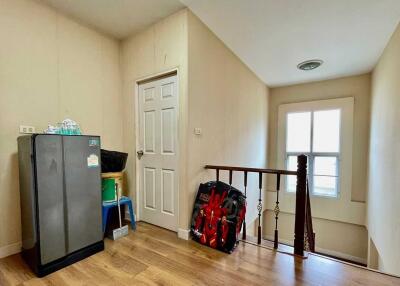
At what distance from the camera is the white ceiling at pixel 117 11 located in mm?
2174

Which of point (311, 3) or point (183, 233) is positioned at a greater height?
point (311, 3)

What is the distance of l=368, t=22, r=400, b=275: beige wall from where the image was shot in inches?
90.0

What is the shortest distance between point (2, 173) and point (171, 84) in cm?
193

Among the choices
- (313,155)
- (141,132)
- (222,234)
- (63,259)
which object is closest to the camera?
(63,259)

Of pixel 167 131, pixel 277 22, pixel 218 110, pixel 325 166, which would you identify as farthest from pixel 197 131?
pixel 325 166

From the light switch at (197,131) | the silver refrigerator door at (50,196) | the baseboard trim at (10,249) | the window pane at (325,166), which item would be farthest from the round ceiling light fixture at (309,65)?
the baseboard trim at (10,249)

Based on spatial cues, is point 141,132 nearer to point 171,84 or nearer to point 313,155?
point 171,84

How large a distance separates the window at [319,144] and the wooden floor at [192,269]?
2803mm

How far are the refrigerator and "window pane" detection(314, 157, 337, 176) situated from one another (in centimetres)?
434

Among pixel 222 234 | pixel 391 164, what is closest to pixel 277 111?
pixel 391 164

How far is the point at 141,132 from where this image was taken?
9.23 feet

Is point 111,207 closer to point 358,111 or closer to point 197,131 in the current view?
point 197,131

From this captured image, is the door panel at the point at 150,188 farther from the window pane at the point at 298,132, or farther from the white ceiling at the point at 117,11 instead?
the window pane at the point at 298,132

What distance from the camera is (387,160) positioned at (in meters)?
2.64
